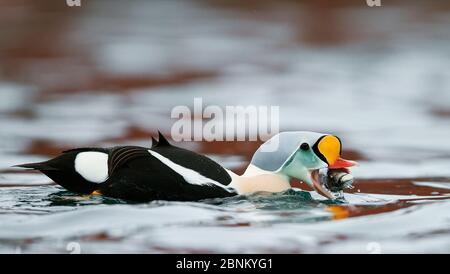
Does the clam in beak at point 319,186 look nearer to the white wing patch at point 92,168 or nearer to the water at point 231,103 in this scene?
the water at point 231,103

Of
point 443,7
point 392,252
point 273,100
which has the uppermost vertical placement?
point 443,7

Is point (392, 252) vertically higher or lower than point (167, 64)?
lower

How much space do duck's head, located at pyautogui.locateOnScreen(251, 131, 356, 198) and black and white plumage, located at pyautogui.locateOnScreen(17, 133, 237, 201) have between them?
371 mm

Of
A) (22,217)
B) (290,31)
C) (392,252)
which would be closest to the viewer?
(392,252)

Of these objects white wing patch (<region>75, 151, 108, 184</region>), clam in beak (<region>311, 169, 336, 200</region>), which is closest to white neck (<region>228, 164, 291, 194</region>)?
clam in beak (<region>311, 169, 336, 200</region>)

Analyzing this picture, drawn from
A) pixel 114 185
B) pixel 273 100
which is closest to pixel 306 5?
pixel 273 100

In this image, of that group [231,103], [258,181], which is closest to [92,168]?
[258,181]

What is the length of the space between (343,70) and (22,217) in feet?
15.9

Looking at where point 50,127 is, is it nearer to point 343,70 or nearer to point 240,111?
point 240,111

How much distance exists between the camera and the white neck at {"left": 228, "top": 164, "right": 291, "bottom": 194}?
6422mm

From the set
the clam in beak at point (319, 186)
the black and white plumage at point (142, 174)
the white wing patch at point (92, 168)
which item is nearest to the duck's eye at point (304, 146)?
the clam in beak at point (319, 186)

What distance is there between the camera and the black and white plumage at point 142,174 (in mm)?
6164

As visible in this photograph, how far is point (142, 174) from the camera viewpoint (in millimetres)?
6164

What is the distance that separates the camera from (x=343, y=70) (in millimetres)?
10258
